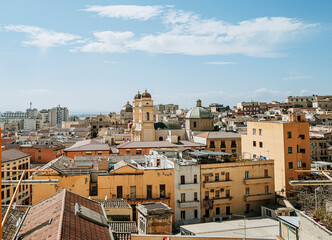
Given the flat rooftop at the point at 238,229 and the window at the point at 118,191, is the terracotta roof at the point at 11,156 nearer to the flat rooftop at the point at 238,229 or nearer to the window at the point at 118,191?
the window at the point at 118,191

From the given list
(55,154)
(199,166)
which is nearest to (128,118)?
(55,154)

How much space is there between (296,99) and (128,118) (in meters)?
72.1

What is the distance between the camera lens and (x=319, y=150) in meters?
57.5

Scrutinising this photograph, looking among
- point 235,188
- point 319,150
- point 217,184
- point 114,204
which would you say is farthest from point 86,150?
point 319,150

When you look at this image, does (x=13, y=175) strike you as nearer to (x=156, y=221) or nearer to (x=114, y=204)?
(x=114, y=204)

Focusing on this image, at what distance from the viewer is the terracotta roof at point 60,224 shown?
11219 mm

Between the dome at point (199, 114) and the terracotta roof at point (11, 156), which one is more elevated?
the dome at point (199, 114)

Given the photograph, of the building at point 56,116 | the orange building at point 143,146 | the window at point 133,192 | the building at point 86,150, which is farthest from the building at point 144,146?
the building at point 56,116

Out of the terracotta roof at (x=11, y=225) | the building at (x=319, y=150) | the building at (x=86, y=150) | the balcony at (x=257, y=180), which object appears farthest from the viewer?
the building at (x=319, y=150)

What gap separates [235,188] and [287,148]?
28.2 ft

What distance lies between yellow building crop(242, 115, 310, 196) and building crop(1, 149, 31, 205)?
103 ft

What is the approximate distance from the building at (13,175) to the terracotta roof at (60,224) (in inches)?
1062

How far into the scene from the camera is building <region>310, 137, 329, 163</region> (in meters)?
57.3

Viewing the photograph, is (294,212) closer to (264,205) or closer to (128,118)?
(264,205)
